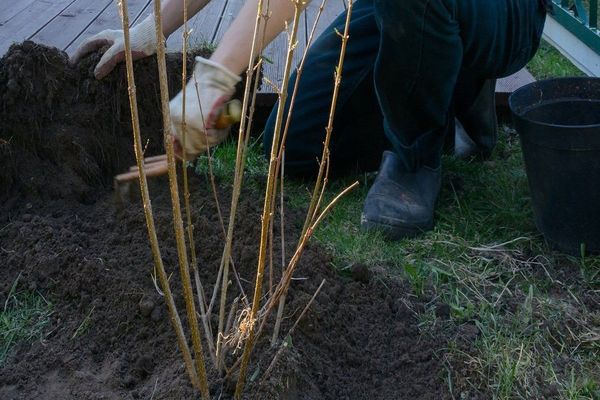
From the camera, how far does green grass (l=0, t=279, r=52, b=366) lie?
80.5 inches

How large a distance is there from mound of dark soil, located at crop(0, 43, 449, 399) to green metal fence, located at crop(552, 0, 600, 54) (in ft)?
6.49

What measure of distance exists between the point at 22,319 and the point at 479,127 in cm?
167

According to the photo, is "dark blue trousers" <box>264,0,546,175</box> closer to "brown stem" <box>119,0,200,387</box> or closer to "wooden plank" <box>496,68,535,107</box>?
"wooden plank" <box>496,68,535,107</box>

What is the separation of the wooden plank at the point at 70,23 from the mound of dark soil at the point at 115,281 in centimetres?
98

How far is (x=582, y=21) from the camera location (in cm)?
391

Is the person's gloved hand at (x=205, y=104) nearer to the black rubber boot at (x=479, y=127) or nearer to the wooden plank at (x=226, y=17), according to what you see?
the black rubber boot at (x=479, y=127)

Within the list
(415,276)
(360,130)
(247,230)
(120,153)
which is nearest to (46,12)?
(120,153)

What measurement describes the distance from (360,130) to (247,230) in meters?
0.75

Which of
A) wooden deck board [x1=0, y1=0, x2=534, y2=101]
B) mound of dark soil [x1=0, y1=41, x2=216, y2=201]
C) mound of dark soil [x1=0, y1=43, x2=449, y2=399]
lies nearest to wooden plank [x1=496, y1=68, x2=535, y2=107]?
wooden deck board [x1=0, y1=0, x2=534, y2=101]

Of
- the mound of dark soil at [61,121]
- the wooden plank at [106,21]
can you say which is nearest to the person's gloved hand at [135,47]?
the mound of dark soil at [61,121]

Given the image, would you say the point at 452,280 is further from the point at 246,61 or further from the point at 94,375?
the point at 94,375

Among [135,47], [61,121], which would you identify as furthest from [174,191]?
[61,121]

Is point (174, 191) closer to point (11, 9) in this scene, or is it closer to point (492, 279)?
point (492, 279)

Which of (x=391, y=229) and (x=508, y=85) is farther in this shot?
(x=508, y=85)
